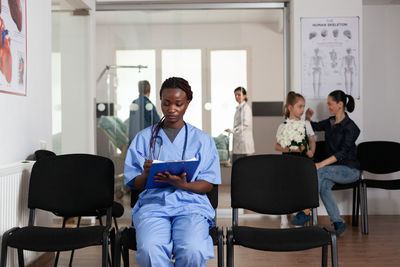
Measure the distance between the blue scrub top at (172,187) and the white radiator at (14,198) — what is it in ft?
2.34

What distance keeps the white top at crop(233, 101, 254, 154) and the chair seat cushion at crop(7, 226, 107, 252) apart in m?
2.67

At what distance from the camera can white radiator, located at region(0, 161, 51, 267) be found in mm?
2549

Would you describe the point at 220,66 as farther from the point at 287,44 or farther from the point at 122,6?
the point at 122,6

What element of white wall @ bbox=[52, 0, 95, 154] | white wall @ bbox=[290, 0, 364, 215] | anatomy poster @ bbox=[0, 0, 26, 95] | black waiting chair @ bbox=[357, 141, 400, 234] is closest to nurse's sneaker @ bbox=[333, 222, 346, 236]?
black waiting chair @ bbox=[357, 141, 400, 234]

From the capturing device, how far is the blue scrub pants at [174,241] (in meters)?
2.08

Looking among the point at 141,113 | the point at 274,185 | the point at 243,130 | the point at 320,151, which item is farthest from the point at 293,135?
the point at 141,113

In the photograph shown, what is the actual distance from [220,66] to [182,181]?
9.50ft

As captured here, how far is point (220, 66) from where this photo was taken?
4930 mm

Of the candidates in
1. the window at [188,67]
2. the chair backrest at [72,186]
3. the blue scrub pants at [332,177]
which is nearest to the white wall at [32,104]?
the chair backrest at [72,186]

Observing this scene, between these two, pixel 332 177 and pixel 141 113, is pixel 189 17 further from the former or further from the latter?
pixel 332 177

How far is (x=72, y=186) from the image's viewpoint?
2.70m

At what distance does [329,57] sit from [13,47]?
310 cm

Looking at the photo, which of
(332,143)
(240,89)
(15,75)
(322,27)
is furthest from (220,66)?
(15,75)

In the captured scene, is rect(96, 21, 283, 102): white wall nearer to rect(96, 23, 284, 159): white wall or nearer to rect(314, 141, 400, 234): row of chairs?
rect(96, 23, 284, 159): white wall
